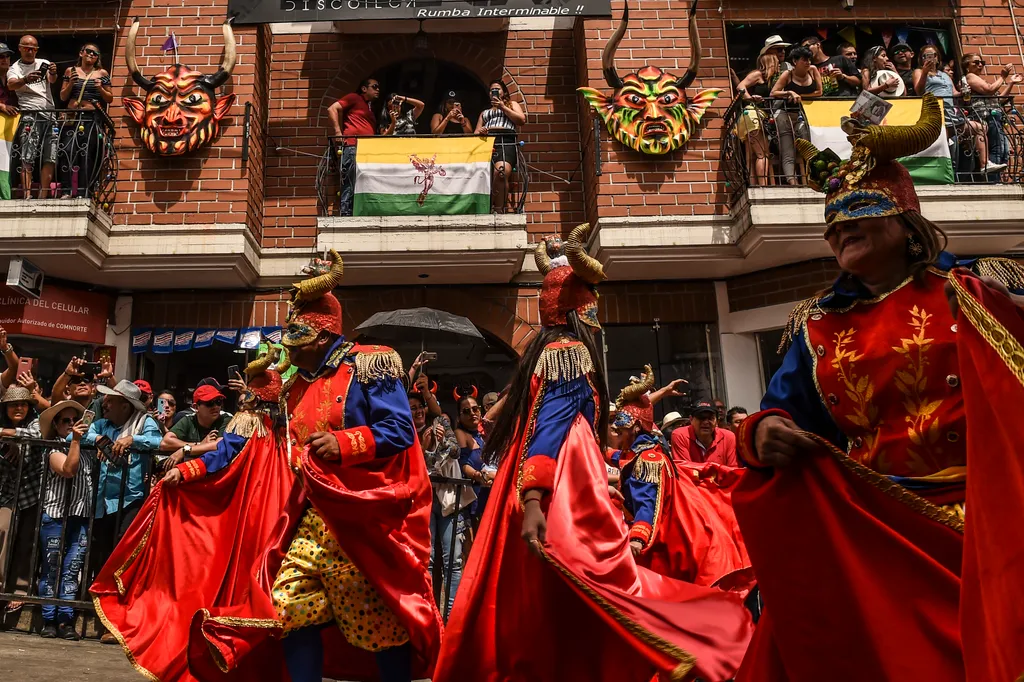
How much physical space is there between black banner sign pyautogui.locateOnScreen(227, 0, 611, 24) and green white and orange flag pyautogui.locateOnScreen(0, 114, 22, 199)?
2977 mm

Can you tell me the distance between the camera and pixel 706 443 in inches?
254

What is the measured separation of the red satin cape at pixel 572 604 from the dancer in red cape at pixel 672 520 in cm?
121

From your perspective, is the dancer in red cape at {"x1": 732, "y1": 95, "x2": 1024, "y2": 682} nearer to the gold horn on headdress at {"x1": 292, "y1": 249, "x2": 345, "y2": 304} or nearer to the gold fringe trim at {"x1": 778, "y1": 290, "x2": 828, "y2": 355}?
the gold fringe trim at {"x1": 778, "y1": 290, "x2": 828, "y2": 355}

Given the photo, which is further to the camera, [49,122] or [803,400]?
[49,122]

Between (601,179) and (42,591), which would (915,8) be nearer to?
(601,179)

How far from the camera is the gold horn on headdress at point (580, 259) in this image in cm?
351

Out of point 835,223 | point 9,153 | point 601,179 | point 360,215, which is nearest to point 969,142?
point 601,179

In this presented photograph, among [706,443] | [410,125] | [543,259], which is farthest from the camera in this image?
[410,125]

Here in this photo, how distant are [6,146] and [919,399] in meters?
10.4

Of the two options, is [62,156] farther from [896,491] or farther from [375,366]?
[896,491]

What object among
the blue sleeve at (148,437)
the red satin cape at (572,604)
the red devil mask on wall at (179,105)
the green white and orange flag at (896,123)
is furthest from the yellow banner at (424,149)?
the red satin cape at (572,604)

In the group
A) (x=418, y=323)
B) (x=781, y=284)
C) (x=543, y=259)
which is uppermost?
(x=781, y=284)

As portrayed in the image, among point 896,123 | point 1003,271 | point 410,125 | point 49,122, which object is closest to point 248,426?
point 1003,271

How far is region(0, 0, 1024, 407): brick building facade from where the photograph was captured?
938 cm
